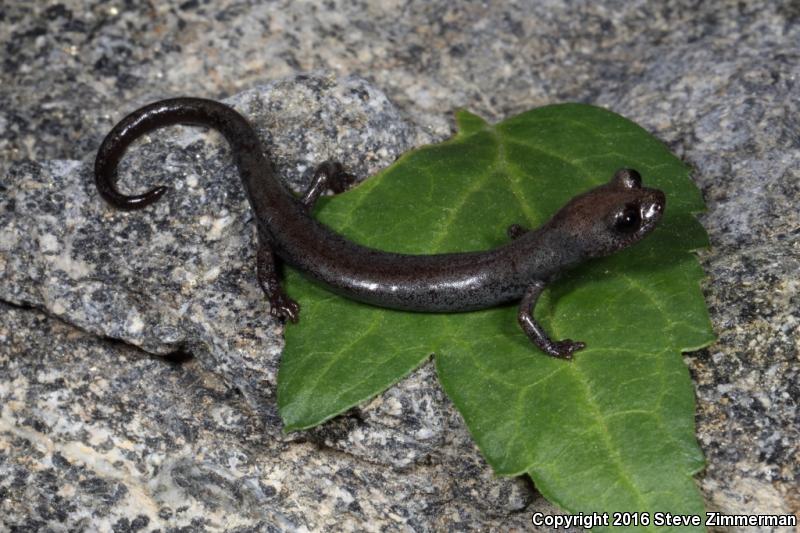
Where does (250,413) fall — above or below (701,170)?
below

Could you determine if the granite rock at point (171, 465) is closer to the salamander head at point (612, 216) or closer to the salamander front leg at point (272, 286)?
the salamander front leg at point (272, 286)

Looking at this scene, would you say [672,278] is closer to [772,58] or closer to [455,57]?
[772,58]

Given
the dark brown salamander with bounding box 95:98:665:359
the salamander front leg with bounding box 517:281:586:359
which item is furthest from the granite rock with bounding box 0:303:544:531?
the dark brown salamander with bounding box 95:98:665:359

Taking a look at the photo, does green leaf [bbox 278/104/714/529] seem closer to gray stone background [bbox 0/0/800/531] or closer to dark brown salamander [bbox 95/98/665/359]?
dark brown salamander [bbox 95/98/665/359]

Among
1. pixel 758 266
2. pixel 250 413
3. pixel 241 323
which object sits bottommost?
pixel 250 413

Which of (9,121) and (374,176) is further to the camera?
(9,121)

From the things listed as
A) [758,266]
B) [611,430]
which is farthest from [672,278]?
[611,430]

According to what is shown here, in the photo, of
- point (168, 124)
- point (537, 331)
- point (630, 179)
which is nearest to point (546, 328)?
point (537, 331)
